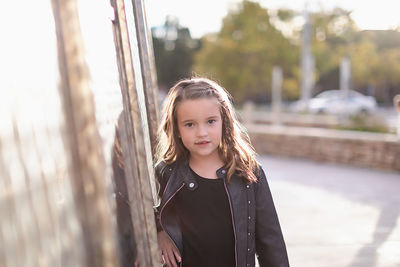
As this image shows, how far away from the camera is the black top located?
197 cm

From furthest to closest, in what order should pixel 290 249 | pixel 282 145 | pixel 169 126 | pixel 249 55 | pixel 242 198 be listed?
pixel 249 55, pixel 282 145, pixel 290 249, pixel 169 126, pixel 242 198

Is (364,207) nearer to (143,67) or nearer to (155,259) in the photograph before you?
(143,67)

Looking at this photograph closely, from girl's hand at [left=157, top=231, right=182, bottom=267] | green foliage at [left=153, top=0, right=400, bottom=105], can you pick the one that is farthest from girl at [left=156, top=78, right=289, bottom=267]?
green foliage at [left=153, top=0, right=400, bottom=105]

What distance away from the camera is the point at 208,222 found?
1.98 meters

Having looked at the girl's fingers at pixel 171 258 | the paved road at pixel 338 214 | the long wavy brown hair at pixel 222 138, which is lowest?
the paved road at pixel 338 214

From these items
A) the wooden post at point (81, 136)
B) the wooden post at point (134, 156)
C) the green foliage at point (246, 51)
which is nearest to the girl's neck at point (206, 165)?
the wooden post at point (134, 156)

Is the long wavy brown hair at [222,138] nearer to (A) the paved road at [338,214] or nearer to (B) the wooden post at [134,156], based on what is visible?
(B) the wooden post at [134,156]

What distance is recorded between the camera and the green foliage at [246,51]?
78.7 feet

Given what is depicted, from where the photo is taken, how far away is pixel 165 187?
2.03m

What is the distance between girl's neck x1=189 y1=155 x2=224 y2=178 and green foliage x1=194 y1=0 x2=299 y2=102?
21.7m

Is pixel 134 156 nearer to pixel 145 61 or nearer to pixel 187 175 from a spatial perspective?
pixel 187 175

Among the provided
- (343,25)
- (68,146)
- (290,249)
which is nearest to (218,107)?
(68,146)

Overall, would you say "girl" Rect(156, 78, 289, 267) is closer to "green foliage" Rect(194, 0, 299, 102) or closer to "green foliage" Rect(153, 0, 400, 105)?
"green foliage" Rect(194, 0, 299, 102)

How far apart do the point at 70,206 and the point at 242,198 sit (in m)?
1.16
